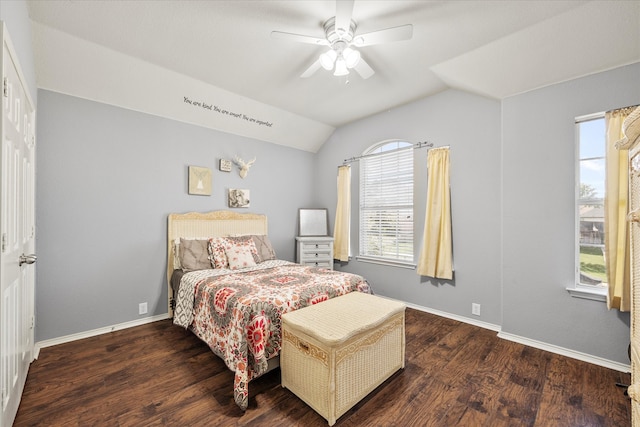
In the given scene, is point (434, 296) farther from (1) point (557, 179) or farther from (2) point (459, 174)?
(1) point (557, 179)

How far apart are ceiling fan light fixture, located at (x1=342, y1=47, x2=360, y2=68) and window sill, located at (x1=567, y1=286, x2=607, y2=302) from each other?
8.74 feet

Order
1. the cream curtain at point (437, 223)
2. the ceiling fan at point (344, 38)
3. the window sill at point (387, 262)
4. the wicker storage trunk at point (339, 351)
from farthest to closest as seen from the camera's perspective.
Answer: the window sill at point (387, 262) → the cream curtain at point (437, 223) → the ceiling fan at point (344, 38) → the wicker storage trunk at point (339, 351)

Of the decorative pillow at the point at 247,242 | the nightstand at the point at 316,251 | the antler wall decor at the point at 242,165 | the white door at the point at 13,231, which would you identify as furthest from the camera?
the nightstand at the point at 316,251

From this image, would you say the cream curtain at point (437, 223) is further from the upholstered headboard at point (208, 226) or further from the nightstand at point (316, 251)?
the upholstered headboard at point (208, 226)

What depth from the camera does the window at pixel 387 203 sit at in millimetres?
3739

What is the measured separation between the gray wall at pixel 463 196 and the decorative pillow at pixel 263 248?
1622 millimetres

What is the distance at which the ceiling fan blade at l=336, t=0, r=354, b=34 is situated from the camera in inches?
68.1

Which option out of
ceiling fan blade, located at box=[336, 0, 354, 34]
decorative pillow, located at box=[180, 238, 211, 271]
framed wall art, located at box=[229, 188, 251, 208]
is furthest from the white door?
framed wall art, located at box=[229, 188, 251, 208]

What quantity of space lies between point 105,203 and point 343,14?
2873 millimetres

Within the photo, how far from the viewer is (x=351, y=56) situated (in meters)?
2.14

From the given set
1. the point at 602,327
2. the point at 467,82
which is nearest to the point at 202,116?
the point at 467,82

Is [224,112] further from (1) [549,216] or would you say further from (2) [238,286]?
(1) [549,216]

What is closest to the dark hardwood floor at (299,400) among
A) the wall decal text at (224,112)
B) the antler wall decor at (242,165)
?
the antler wall decor at (242,165)

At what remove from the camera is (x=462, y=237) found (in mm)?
3188
